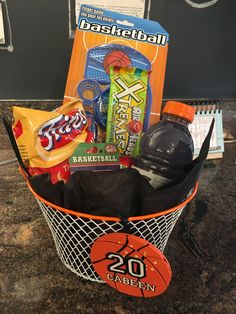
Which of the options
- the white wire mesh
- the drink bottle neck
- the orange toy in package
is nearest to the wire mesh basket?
the white wire mesh

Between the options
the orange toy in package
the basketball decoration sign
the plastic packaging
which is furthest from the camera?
the orange toy in package

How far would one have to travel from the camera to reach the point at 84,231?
0.49 m

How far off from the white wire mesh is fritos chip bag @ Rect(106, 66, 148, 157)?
0.56 ft

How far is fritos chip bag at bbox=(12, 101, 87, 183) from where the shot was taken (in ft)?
1.73

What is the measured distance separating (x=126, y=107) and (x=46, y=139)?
0.17 meters

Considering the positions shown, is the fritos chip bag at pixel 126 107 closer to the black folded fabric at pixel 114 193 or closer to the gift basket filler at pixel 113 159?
the gift basket filler at pixel 113 159

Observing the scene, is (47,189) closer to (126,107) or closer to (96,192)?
(96,192)

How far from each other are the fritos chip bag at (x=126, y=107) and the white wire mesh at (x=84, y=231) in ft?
0.56

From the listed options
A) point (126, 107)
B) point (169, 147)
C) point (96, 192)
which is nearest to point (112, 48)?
point (126, 107)

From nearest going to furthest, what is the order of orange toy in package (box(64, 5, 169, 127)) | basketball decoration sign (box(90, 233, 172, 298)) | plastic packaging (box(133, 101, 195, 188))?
basketball decoration sign (box(90, 233, 172, 298)) < plastic packaging (box(133, 101, 195, 188)) < orange toy in package (box(64, 5, 169, 127))

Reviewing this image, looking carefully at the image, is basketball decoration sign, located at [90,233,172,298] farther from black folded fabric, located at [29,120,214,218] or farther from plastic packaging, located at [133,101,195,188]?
plastic packaging, located at [133,101,195,188]

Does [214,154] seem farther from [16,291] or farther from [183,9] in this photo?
[16,291]

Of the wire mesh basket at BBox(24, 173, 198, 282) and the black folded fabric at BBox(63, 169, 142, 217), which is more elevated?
the black folded fabric at BBox(63, 169, 142, 217)

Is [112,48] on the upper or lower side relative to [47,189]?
upper
